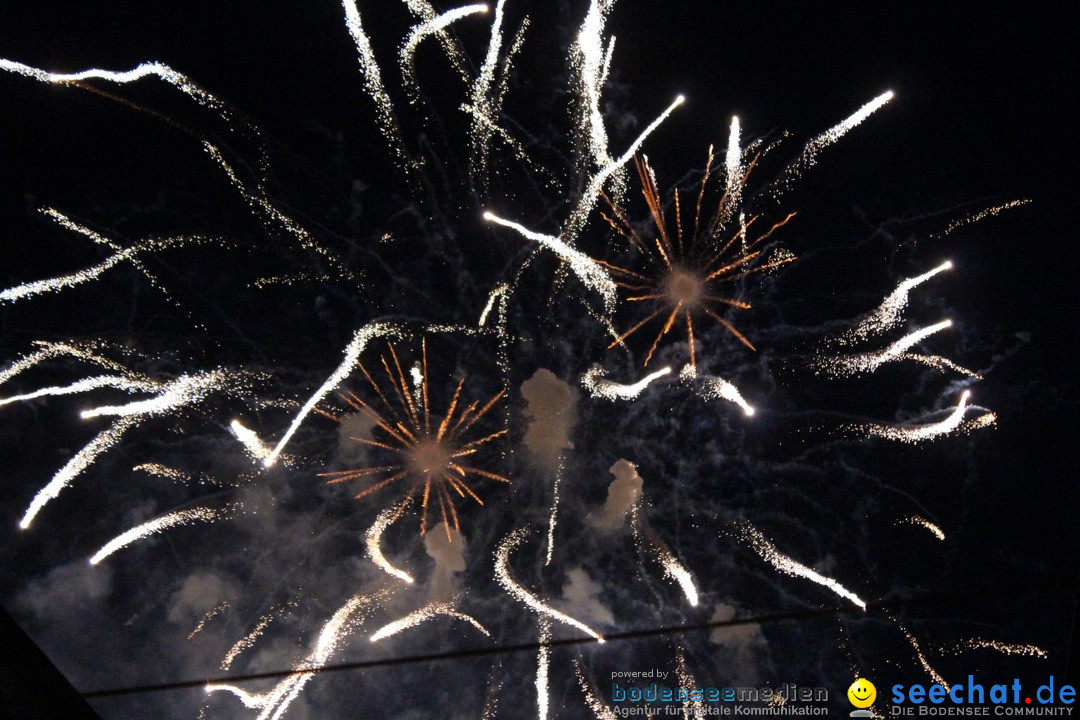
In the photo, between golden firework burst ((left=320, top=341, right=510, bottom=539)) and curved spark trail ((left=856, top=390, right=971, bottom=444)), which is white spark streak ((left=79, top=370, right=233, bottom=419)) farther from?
curved spark trail ((left=856, top=390, right=971, bottom=444))

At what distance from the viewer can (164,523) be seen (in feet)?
45.3

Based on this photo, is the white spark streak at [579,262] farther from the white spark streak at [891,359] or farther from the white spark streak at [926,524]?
the white spark streak at [926,524]

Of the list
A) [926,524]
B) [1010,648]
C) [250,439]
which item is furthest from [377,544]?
[1010,648]

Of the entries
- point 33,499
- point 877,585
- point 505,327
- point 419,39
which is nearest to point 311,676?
point 33,499

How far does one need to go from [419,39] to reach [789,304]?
28.6 ft

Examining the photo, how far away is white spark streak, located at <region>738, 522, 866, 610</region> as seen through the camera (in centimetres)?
1343

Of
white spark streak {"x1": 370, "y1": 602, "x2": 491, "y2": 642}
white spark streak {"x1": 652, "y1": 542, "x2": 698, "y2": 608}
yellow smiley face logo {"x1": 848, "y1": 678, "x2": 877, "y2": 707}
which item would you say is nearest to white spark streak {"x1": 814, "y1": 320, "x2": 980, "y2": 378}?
white spark streak {"x1": 652, "y1": 542, "x2": 698, "y2": 608}

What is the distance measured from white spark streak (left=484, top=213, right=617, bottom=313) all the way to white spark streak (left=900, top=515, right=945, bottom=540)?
305 inches

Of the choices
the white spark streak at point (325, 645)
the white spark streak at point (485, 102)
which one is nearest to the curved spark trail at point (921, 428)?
the white spark streak at point (485, 102)

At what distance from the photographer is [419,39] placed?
12266 millimetres

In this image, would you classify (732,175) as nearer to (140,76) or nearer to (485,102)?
(485,102)

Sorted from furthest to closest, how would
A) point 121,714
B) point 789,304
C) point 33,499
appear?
1. point 121,714
2. point 33,499
3. point 789,304

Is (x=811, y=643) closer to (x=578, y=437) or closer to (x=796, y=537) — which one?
(x=796, y=537)

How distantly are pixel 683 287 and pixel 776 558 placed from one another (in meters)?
5.84
